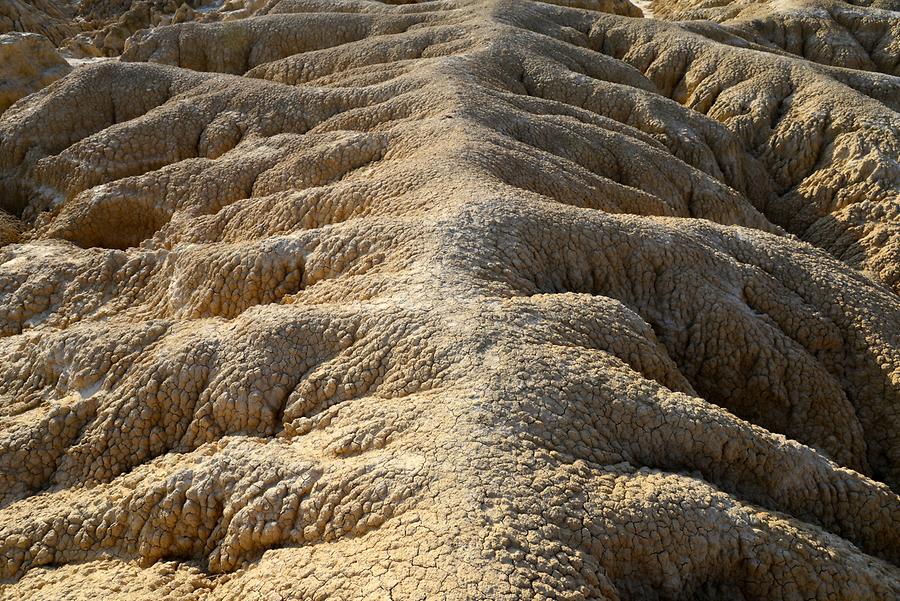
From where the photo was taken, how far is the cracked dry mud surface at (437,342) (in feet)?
12.0

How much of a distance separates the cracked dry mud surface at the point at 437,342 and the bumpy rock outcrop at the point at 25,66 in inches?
55.5

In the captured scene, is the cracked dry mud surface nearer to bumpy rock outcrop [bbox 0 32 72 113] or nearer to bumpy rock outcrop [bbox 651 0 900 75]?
bumpy rock outcrop [bbox 0 32 72 113]

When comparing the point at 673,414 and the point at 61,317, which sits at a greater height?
the point at 673,414

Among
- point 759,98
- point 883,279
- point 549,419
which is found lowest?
point 883,279

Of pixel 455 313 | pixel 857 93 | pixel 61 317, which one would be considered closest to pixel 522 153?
pixel 455 313

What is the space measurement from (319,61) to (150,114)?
9.58 ft

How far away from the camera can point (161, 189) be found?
307 inches

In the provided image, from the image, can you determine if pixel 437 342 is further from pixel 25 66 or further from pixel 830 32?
pixel 830 32

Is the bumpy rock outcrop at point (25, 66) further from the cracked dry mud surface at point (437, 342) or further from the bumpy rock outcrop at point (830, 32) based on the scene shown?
the bumpy rock outcrop at point (830, 32)

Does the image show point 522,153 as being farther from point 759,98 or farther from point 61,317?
point 759,98

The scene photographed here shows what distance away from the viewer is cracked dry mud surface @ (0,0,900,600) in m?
3.66

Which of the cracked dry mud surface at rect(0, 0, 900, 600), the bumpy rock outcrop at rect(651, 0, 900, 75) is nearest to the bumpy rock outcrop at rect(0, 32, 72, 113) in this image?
the cracked dry mud surface at rect(0, 0, 900, 600)

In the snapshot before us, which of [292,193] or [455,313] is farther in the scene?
[292,193]

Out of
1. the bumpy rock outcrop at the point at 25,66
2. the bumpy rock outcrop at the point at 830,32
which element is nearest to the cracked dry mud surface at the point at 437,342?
the bumpy rock outcrop at the point at 25,66
